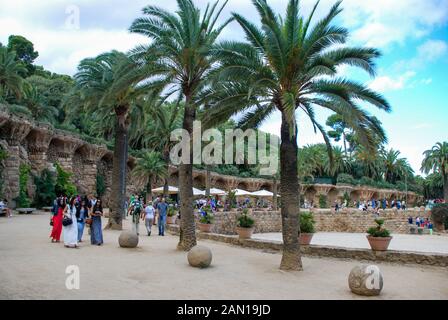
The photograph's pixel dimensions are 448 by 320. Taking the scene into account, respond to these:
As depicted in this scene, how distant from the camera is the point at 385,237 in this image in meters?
12.3

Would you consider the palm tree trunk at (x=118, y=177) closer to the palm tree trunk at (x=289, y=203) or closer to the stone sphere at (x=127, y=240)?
the stone sphere at (x=127, y=240)

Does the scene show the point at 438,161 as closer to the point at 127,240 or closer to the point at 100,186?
the point at 100,186

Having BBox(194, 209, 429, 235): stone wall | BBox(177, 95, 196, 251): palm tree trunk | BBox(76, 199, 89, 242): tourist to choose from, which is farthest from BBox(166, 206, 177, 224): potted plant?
BBox(177, 95, 196, 251): palm tree trunk

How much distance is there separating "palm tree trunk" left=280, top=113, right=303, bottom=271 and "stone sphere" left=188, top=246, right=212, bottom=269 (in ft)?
6.65

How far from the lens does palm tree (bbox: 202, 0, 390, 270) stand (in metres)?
10.4

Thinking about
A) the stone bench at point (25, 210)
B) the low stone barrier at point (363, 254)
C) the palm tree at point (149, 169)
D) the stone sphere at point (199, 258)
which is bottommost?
the low stone barrier at point (363, 254)

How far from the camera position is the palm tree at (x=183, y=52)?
12.9 meters

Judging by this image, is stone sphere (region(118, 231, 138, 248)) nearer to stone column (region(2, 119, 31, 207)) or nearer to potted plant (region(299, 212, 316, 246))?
potted plant (region(299, 212, 316, 246))

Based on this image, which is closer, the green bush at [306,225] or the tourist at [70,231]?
the tourist at [70,231]

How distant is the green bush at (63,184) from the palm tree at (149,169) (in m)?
8.43

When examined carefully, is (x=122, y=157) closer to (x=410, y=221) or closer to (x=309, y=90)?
(x=309, y=90)

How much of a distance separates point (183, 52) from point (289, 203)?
19.2 ft

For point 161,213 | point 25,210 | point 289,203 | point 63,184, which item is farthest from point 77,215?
point 63,184

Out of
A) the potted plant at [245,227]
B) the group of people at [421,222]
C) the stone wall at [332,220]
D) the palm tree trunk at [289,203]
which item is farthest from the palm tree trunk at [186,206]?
the group of people at [421,222]
